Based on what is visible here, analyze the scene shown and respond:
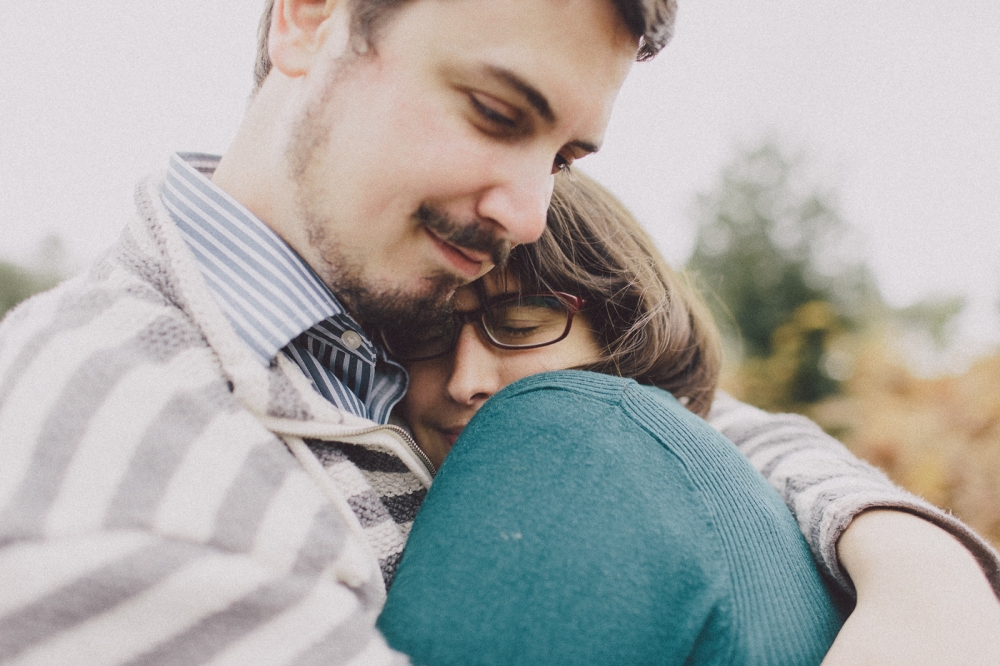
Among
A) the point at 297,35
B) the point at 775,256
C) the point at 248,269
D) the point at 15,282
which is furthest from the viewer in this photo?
the point at 15,282

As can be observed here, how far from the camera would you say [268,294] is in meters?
1.20

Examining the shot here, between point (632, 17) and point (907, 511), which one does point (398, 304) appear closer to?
point (632, 17)

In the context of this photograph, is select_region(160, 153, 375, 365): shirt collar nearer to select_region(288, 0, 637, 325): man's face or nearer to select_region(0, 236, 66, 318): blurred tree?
select_region(288, 0, 637, 325): man's face

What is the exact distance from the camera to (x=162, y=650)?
0.85 meters

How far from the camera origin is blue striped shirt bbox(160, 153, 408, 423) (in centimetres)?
116

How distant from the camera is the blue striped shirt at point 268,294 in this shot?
1.16m

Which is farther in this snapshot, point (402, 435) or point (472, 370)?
point (472, 370)

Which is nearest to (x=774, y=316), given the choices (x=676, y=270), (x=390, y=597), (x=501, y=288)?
(x=676, y=270)

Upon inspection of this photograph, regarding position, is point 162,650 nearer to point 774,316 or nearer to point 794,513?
point 794,513

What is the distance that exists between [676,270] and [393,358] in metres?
1.18

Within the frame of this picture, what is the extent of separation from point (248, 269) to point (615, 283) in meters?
1.01

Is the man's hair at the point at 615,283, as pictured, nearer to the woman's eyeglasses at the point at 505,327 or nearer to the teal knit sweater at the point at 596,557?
the woman's eyeglasses at the point at 505,327

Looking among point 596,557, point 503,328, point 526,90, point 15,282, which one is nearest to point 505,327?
point 503,328

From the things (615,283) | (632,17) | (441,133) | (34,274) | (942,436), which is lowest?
(34,274)
